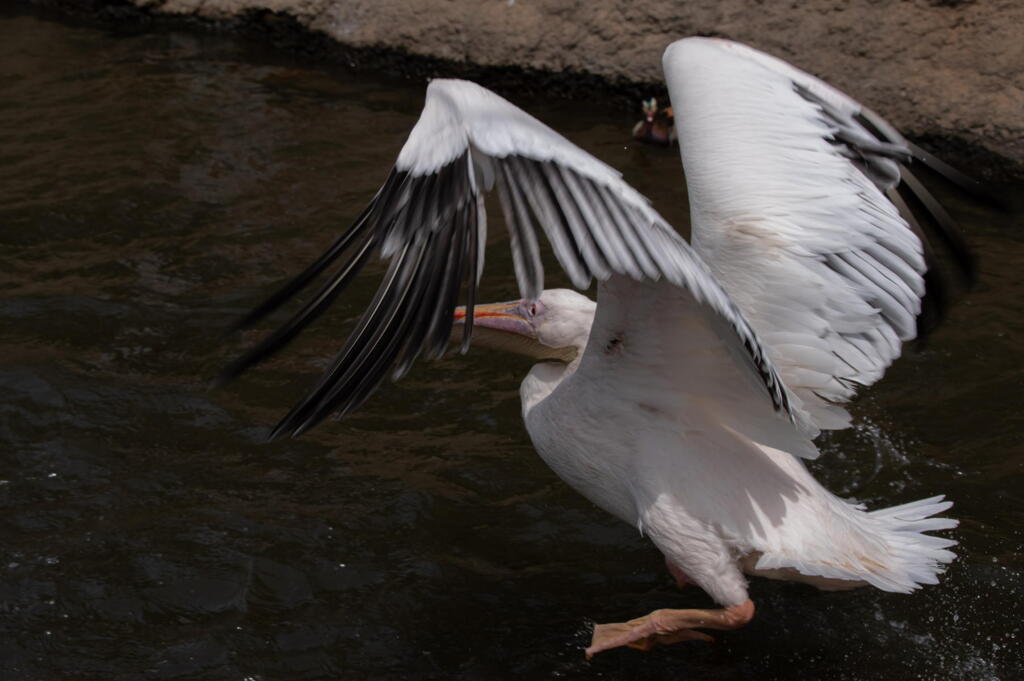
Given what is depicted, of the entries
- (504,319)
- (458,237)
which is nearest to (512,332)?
(504,319)

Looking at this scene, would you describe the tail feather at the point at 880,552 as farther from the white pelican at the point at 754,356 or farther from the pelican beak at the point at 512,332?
the pelican beak at the point at 512,332

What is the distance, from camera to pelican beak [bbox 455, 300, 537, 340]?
11.6 feet

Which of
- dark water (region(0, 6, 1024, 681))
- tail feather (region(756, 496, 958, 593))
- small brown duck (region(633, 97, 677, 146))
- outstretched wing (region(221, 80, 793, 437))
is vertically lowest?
dark water (region(0, 6, 1024, 681))

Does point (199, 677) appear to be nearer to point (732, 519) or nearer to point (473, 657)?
point (473, 657)

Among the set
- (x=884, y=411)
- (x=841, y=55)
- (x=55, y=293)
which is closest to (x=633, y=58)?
(x=841, y=55)

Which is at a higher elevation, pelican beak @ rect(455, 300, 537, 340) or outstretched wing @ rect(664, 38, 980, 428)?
outstretched wing @ rect(664, 38, 980, 428)

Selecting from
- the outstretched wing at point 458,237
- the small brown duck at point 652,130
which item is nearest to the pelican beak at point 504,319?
the outstretched wing at point 458,237

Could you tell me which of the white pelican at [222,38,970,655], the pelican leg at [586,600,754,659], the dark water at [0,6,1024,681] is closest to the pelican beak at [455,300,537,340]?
the white pelican at [222,38,970,655]

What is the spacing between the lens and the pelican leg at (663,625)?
120 inches

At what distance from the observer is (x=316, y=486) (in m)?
3.73

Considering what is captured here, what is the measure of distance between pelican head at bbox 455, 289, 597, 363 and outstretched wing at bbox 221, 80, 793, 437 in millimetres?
1178

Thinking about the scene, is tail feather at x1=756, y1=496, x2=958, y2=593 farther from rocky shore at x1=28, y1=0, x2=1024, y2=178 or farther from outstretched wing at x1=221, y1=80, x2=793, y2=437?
rocky shore at x1=28, y1=0, x2=1024, y2=178

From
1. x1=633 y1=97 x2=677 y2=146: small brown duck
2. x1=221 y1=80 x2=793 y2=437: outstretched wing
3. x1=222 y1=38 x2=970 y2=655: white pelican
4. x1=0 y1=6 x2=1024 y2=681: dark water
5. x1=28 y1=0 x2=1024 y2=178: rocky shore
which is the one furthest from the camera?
x1=633 y1=97 x2=677 y2=146: small brown duck

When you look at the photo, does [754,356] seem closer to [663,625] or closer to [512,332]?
[663,625]
